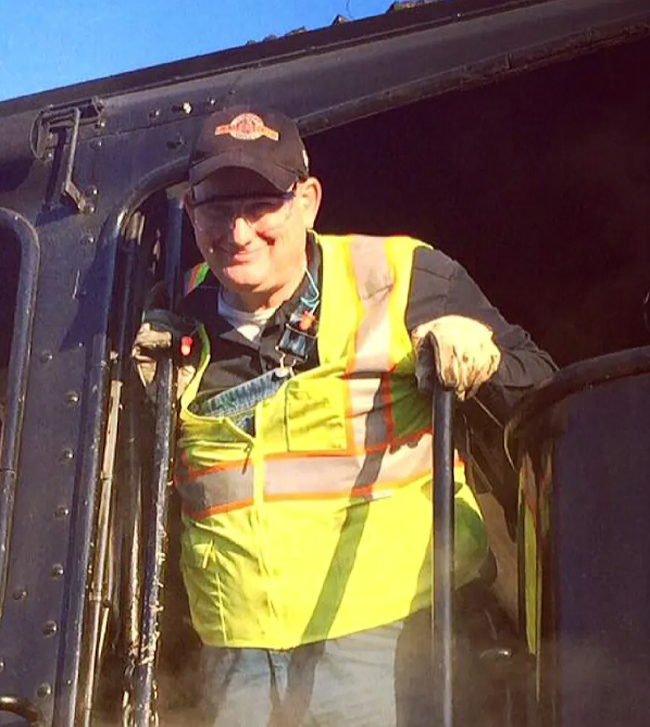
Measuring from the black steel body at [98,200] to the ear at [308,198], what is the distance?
120 millimetres

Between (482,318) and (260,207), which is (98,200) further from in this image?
(482,318)

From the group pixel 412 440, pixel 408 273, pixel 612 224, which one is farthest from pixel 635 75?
pixel 412 440

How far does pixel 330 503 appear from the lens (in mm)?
2199

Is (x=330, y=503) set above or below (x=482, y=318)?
below

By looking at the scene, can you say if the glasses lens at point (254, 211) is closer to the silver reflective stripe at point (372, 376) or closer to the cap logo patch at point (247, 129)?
the cap logo patch at point (247, 129)

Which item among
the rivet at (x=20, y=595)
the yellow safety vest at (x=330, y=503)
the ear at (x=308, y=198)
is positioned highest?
the ear at (x=308, y=198)

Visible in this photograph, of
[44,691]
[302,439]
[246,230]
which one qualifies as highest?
[246,230]

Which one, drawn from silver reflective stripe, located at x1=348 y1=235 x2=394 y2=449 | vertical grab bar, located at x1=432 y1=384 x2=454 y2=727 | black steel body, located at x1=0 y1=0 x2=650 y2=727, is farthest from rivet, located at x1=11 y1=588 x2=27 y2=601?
vertical grab bar, located at x1=432 y1=384 x2=454 y2=727

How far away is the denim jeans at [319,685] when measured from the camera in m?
2.11

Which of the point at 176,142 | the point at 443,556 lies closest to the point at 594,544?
the point at 443,556

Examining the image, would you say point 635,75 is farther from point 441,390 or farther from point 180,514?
point 180,514

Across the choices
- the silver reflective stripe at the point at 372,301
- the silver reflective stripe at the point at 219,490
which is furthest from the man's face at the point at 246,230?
the silver reflective stripe at the point at 219,490

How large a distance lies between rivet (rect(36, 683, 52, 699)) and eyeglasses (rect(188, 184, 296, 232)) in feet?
2.75

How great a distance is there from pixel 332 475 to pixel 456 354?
361mm
